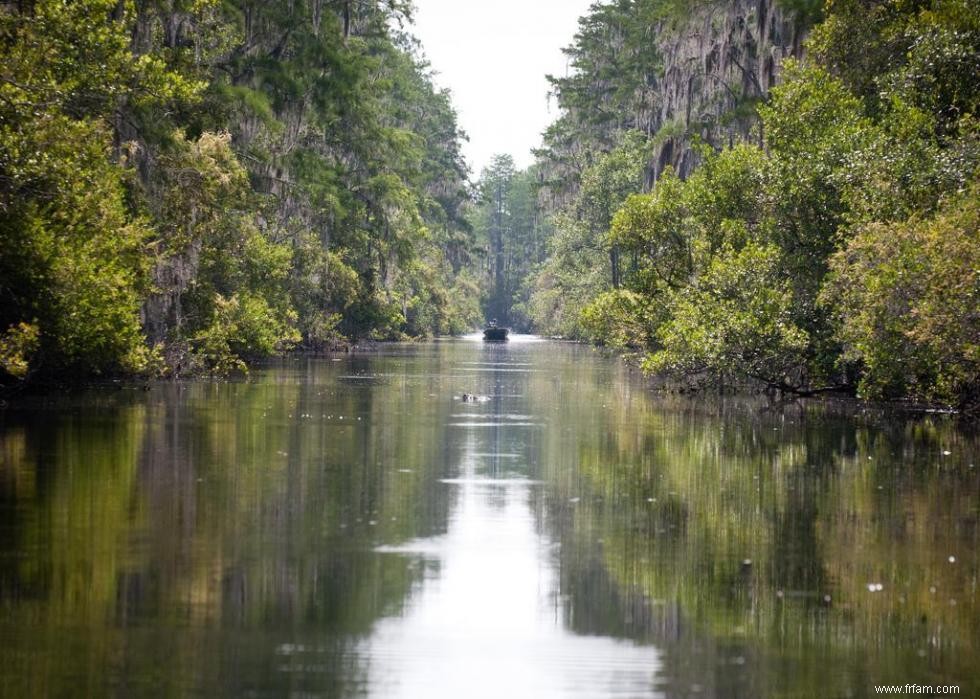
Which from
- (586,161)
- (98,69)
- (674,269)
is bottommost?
(674,269)

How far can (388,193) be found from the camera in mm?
58844

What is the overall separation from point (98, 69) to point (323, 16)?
2514 cm

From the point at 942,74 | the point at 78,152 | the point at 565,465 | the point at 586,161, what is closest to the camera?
the point at 565,465

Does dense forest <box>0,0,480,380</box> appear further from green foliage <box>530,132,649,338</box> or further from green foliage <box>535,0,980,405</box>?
green foliage <box>535,0,980,405</box>

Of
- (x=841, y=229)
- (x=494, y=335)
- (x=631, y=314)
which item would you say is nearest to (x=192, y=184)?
(x=631, y=314)

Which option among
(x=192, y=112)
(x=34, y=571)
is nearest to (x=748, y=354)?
(x=192, y=112)

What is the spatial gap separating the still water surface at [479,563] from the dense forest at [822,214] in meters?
3.28

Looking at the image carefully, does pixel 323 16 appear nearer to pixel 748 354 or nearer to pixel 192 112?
pixel 192 112

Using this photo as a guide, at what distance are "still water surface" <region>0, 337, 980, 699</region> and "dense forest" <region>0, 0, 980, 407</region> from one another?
150 inches

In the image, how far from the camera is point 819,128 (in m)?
29.4

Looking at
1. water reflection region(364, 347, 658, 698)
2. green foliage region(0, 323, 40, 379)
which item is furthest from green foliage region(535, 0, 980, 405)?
green foliage region(0, 323, 40, 379)

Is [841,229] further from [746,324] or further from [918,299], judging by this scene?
[918,299]

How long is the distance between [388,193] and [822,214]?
32.5 m

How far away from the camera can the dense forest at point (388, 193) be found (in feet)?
72.9
